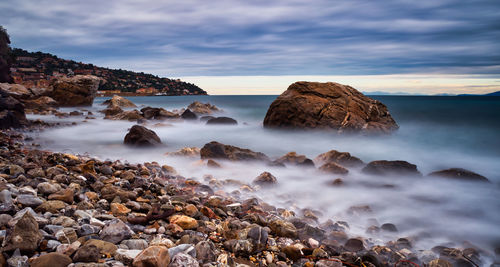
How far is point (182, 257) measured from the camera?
105 inches

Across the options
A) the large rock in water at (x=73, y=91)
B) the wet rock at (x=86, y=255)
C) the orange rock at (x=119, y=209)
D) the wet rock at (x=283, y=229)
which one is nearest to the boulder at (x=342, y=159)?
the wet rock at (x=283, y=229)

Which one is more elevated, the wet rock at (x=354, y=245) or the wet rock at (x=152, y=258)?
the wet rock at (x=152, y=258)

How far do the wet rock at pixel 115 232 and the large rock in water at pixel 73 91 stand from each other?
1448 inches

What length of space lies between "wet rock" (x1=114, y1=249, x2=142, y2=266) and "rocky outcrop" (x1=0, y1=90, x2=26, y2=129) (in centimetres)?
1318

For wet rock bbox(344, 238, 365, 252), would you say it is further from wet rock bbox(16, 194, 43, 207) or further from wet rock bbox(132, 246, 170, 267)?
wet rock bbox(16, 194, 43, 207)

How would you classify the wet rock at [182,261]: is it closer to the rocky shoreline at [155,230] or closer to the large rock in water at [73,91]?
the rocky shoreline at [155,230]

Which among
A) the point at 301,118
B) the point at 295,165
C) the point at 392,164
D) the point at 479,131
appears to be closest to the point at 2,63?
the point at 301,118

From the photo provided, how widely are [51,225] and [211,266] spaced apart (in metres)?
1.64

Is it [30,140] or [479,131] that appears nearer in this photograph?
[30,140]

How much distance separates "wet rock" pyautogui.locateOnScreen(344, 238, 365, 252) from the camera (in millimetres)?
4103

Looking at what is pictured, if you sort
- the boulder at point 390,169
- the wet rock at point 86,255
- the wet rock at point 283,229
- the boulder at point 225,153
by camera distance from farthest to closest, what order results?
1. the boulder at point 225,153
2. the boulder at point 390,169
3. the wet rock at point 283,229
4. the wet rock at point 86,255

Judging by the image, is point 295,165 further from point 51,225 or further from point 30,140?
point 30,140

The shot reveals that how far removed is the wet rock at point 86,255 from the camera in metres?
2.42

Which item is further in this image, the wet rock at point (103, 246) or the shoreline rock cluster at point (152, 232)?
the wet rock at point (103, 246)
